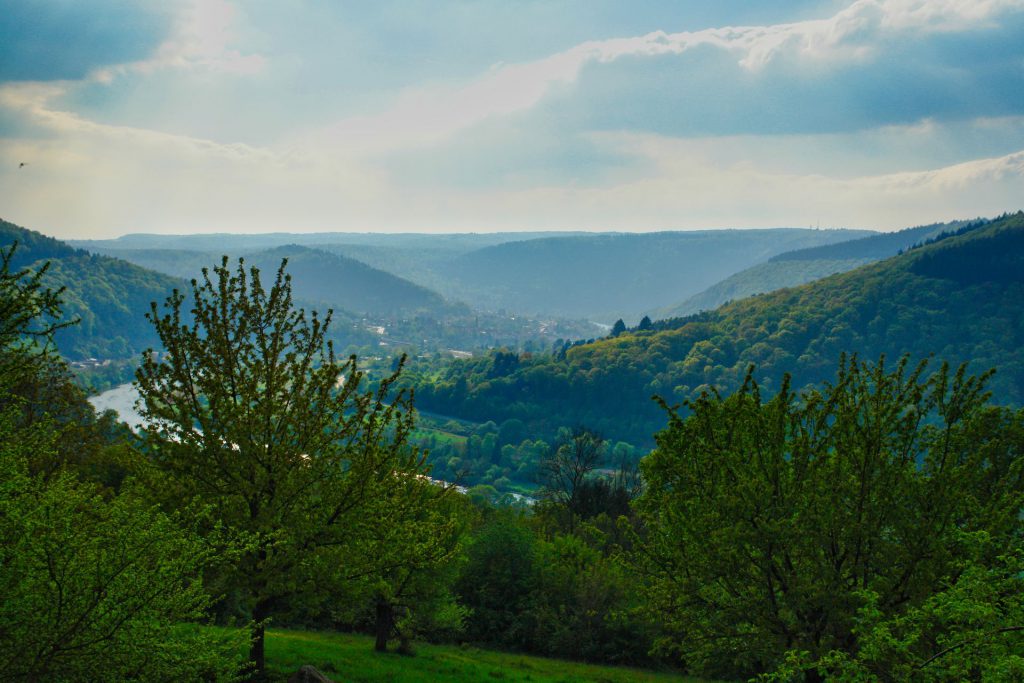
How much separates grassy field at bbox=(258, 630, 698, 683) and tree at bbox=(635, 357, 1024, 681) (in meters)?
13.7

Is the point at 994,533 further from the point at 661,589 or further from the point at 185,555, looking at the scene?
the point at 185,555

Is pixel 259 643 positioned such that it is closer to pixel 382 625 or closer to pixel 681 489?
pixel 681 489

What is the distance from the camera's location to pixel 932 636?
1819cm

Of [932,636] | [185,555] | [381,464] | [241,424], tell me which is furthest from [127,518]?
[932,636]

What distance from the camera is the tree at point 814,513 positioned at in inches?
795

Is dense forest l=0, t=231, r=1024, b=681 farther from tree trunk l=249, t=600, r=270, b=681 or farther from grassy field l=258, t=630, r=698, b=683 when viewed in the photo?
grassy field l=258, t=630, r=698, b=683

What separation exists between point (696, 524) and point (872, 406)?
6588 mm

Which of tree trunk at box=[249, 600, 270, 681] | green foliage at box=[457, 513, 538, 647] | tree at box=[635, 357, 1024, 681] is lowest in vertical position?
green foliage at box=[457, 513, 538, 647]

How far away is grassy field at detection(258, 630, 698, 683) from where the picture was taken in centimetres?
2972

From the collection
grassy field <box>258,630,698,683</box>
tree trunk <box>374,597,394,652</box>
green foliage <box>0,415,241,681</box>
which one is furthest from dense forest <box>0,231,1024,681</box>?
tree trunk <box>374,597,394,652</box>

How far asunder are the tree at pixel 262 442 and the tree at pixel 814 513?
29.1 ft

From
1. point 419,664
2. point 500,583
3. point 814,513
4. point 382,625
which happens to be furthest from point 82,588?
point 500,583

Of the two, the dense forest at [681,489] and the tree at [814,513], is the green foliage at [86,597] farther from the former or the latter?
the tree at [814,513]

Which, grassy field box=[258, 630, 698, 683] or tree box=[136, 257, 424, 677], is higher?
tree box=[136, 257, 424, 677]
